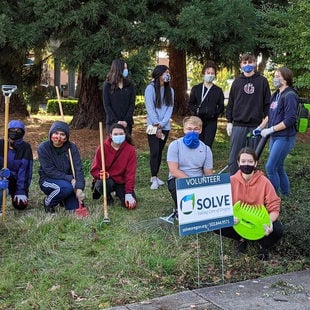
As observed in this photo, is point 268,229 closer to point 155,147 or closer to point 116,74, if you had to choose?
point 155,147

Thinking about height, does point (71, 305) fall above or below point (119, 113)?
below

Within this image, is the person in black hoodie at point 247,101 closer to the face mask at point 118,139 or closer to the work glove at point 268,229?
the face mask at point 118,139

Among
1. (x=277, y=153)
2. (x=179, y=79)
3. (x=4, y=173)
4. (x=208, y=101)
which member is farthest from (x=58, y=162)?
(x=179, y=79)

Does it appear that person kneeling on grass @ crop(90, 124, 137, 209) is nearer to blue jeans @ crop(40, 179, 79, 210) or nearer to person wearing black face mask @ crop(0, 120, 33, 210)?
blue jeans @ crop(40, 179, 79, 210)

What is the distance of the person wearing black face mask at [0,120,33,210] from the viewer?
19.0 feet

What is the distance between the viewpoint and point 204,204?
403 centimetres

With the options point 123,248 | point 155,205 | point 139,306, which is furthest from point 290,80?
point 139,306

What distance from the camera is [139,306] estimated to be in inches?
143

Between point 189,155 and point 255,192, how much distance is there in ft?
3.15

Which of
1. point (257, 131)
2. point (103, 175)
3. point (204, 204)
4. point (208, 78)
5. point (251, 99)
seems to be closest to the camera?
point (204, 204)

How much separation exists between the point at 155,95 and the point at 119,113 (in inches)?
21.2

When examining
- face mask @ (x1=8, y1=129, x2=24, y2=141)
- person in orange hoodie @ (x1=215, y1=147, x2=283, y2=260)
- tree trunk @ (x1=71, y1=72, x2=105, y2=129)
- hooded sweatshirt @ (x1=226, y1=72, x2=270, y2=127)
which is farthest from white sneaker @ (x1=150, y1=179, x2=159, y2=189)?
tree trunk @ (x1=71, y1=72, x2=105, y2=129)

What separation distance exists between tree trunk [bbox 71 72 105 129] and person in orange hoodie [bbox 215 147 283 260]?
7169 millimetres

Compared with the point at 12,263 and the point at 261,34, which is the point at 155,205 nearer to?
the point at 12,263
